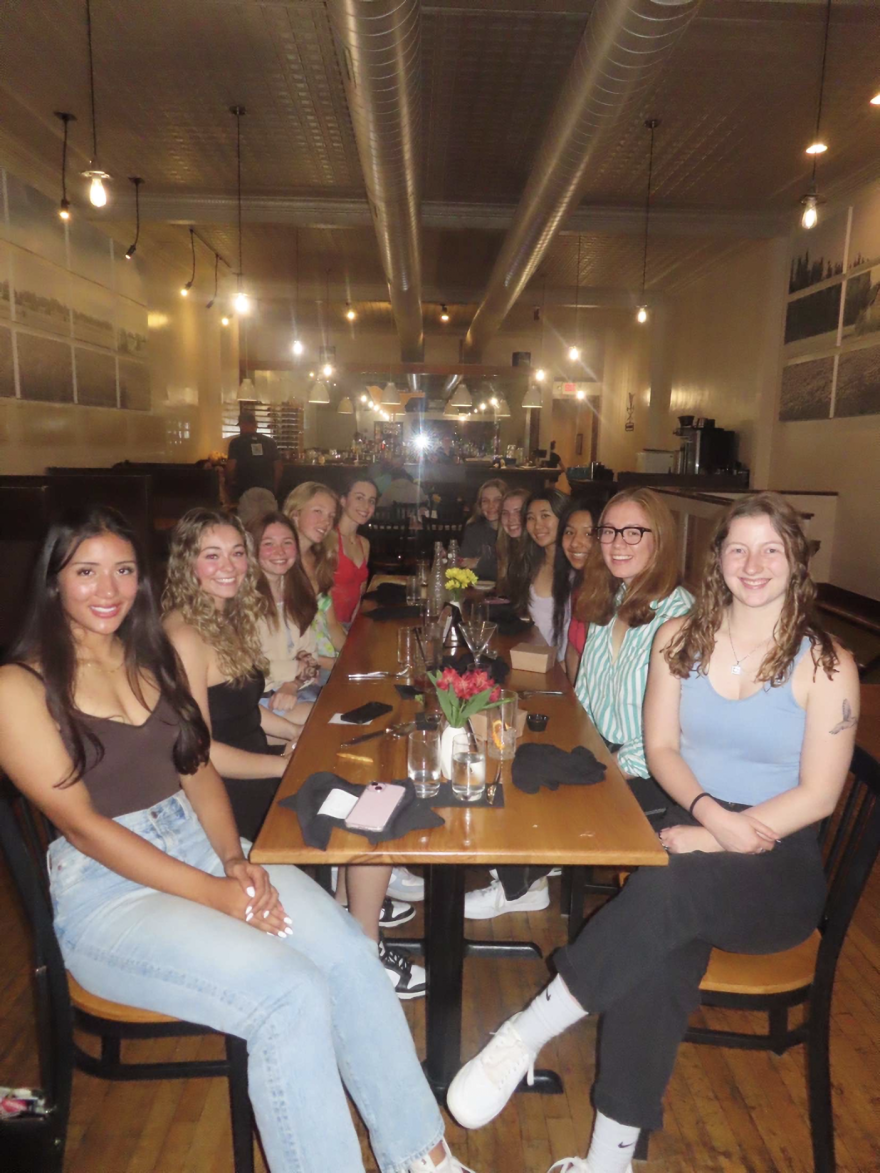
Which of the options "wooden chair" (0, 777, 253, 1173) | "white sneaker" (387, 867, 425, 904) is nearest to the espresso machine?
"white sneaker" (387, 867, 425, 904)

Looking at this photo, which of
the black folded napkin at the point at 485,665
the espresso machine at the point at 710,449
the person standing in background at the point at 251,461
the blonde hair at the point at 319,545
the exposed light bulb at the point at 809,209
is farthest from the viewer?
the espresso machine at the point at 710,449

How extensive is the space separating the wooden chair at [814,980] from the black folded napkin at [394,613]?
1939mm

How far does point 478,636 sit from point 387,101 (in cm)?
302

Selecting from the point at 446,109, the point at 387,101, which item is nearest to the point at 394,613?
the point at 387,101

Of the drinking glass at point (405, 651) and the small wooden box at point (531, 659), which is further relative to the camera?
the small wooden box at point (531, 659)

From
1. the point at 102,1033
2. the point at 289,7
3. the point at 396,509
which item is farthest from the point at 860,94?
the point at 102,1033

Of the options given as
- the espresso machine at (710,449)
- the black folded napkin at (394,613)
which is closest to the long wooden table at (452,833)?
the black folded napkin at (394,613)

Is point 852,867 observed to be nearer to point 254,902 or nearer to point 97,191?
point 254,902

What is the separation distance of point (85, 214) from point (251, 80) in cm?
288

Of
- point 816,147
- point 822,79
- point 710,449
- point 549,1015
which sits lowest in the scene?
point 549,1015

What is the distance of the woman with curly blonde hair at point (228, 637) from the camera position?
82.0 inches

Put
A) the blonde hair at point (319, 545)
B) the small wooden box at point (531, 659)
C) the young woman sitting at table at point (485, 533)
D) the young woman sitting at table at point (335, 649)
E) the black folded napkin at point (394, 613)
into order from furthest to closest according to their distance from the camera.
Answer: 1. the young woman sitting at table at point (485, 533)
2. the blonde hair at point (319, 545)
3. the black folded napkin at point (394, 613)
4. the small wooden box at point (531, 659)
5. the young woman sitting at table at point (335, 649)

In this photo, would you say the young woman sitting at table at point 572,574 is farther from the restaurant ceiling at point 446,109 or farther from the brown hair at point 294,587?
the restaurant ceiling at point 446,109

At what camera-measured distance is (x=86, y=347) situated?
22.3 feet
